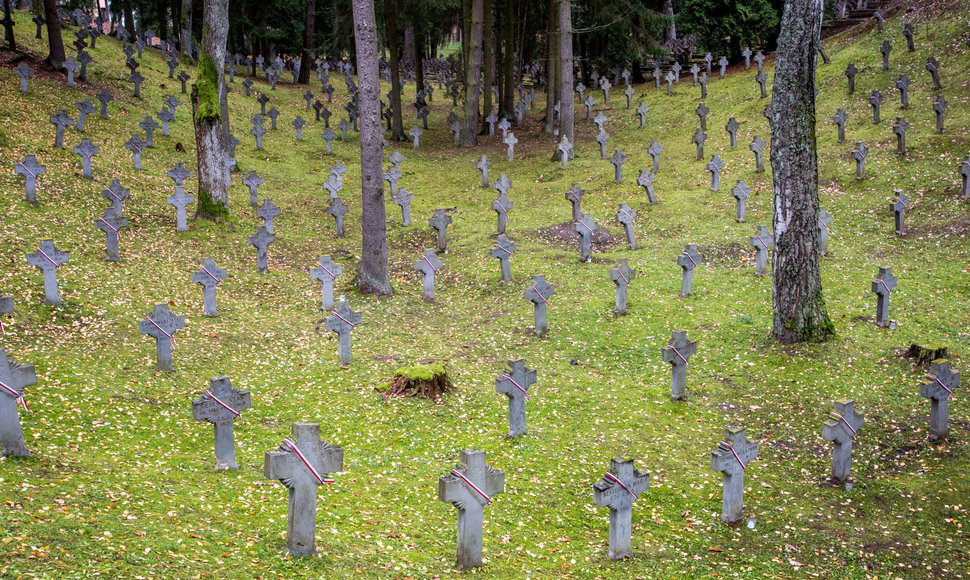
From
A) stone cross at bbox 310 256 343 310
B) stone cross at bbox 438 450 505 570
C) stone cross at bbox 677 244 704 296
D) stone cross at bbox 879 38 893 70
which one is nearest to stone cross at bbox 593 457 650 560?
stone cross at bbox 438 450 505 570

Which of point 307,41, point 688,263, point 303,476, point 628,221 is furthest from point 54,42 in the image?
point 303,476

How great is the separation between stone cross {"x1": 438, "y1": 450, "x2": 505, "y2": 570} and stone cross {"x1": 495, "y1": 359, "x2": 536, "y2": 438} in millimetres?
3026

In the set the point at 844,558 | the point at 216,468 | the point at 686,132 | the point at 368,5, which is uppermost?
the point at 368,5

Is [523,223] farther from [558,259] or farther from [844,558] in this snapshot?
[844,558]

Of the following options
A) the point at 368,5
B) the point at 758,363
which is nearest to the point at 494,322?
the point at 758,363

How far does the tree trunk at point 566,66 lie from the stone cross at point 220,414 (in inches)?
694

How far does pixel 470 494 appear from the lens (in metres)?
6.28

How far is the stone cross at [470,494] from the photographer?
6184mm

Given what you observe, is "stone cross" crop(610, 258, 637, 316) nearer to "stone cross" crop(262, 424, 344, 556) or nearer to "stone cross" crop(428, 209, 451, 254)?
"stone cross" crop(428, 209, 451, 254)

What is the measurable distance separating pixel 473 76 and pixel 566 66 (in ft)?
15.1

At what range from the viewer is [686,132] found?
26297mm

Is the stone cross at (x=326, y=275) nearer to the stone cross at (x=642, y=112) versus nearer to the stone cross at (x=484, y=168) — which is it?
the stone cross at (x=484, y=168)

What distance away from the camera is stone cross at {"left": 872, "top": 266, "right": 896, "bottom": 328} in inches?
469

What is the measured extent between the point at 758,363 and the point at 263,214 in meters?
11.2
